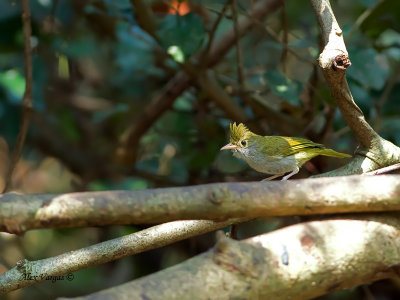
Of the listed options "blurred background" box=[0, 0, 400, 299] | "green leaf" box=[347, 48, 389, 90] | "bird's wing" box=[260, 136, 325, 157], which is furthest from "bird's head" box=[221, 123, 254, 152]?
"green leaf" box=[347, 48, 389, 90]

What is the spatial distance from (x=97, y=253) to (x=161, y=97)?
245cm

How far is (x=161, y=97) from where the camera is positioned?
5.06 m

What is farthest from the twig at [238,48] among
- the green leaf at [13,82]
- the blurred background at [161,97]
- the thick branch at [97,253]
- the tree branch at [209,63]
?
the green leaf at [13,82]

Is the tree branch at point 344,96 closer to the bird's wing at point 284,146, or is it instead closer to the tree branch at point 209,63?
the bird's wing at point 284,146

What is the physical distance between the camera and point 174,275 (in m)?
1.84

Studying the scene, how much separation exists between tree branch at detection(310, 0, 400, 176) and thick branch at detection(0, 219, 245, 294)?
747mm

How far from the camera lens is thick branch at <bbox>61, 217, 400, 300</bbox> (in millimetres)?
1825

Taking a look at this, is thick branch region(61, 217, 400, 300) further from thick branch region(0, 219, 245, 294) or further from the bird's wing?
the bird's wing

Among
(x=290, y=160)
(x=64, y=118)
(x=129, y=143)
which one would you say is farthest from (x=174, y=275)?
(x=64, y=118)

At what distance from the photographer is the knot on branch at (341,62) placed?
238 centimetres

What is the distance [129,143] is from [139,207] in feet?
12.3

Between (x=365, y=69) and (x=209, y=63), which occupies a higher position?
(x=209, y=63)

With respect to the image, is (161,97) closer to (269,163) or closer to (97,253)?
(269,163)

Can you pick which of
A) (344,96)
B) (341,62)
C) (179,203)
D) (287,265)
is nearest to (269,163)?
(344,96)
